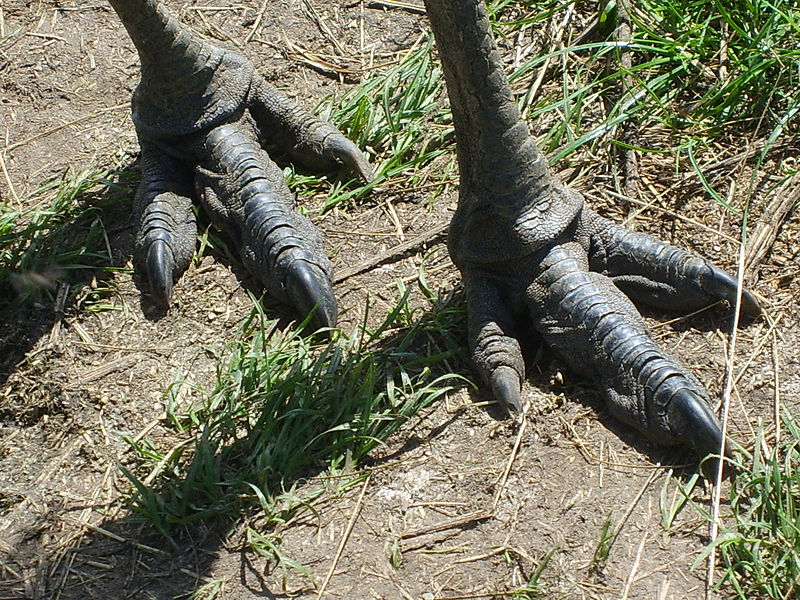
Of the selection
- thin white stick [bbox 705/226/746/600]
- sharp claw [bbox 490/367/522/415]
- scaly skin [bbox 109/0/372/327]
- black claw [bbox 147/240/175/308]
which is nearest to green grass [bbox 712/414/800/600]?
thin white stick [bbox 705/226/746/600]

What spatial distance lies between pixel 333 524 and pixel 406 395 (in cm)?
48

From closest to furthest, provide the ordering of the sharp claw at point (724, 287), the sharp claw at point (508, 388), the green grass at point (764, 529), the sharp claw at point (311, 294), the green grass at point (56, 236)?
the green grass at point (764, 529)
the sharp claw at point (508, 388)
the sharp claw at point (724, 287)
the sharp claw at point (311, 294)
the green grass at point (56, 236)

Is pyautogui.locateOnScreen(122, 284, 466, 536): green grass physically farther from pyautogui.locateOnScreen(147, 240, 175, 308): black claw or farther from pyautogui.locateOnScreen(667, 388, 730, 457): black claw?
pyautogui.locateOnScreen(667, 388, 730, 457): black claw

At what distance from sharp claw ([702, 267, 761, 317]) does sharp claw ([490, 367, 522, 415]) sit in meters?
0.67

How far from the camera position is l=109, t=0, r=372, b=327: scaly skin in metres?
3.72

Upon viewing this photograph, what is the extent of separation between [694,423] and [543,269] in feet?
2.19

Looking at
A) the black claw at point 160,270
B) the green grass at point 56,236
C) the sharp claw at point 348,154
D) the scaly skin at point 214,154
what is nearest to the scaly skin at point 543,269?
the scaly skin at point 214,154

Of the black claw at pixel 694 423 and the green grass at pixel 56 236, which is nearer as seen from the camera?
the black claw at pixel 694 423

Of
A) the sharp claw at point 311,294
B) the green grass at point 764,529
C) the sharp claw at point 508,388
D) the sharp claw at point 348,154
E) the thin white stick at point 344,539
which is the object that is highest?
the sharp claw at point 348,154

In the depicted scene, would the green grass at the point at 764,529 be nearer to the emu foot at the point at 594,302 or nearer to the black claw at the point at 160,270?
the emu foot at the point at 594,302

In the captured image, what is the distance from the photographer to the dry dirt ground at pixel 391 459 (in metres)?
2.84

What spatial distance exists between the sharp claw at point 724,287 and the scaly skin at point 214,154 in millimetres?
1231

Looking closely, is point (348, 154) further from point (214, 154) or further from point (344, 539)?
point (344, 539)

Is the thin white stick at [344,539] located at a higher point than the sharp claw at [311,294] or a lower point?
lower
